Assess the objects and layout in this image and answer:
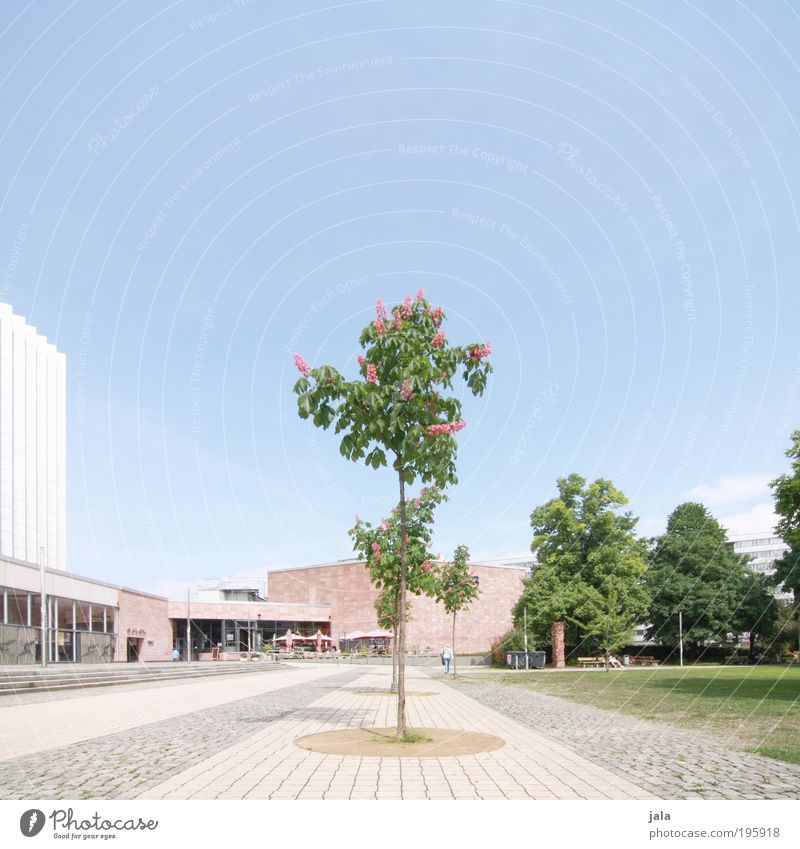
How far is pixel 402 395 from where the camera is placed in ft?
37.3

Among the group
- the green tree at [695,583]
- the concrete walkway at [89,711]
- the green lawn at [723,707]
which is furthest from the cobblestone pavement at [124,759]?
the green tree at [695,583]

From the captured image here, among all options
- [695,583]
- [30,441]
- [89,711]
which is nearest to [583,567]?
[695,583]

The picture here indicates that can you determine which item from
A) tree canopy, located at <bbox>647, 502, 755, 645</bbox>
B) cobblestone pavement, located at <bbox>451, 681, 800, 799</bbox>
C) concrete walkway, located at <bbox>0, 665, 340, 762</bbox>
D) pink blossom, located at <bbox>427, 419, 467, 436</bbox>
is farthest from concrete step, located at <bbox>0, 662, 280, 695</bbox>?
tree canopy, located at <bbox>647, 502, 755, 645</bbox>

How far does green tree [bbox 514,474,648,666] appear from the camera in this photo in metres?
53.4

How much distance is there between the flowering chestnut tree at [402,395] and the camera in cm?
1121

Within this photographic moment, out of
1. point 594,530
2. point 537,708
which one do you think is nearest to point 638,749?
point 537,708

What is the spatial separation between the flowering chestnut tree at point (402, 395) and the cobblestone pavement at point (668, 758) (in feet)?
10.0

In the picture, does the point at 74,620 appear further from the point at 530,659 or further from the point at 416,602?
the point at 416,602

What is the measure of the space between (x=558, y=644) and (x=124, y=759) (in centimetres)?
4712

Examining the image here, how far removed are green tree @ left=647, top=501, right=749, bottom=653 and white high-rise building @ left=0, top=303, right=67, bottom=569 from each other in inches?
2467

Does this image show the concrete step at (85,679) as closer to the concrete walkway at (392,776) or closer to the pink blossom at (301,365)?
the concrete walkway at (392,776)

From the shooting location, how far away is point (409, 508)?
23828 mm

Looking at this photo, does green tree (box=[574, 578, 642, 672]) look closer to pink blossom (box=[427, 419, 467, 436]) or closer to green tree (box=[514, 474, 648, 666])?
green tree (box=[514, 474, 648, 666])
